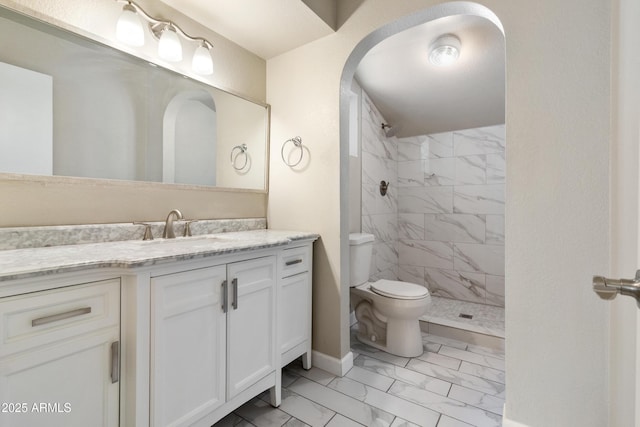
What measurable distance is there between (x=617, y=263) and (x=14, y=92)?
2323mm

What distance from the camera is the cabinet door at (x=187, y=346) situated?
1030mm

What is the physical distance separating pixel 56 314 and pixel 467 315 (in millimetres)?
2885

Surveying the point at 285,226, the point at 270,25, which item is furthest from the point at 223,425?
the point at 270,25

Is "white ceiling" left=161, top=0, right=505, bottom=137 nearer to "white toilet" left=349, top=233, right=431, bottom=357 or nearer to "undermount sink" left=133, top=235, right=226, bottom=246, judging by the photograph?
"undermount sink" left=133, top=235, right=226, bottom=246

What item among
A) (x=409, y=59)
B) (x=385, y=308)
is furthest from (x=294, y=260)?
(x=409, y=59)

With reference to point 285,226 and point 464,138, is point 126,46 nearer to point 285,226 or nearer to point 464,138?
point 285,226

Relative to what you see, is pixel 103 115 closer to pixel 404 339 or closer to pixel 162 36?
pixel 162 36

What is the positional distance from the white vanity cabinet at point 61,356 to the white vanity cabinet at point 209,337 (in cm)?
13

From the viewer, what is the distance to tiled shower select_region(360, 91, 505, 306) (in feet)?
9.69

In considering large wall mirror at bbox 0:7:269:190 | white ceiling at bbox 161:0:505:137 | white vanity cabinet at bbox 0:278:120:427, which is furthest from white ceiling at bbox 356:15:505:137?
white vanity cabinet at bbox 0:278:120:427

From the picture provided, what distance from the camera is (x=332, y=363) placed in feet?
5.97

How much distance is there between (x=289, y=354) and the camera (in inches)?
65.5

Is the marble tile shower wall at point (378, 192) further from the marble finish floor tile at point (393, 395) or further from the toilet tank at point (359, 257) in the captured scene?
the marble finish floor tile at point (393, 395)

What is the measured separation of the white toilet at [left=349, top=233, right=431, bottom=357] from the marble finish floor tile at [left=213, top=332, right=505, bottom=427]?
0.10 meters
